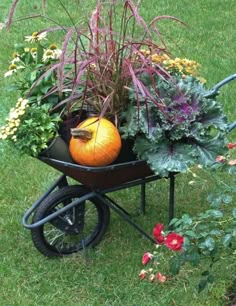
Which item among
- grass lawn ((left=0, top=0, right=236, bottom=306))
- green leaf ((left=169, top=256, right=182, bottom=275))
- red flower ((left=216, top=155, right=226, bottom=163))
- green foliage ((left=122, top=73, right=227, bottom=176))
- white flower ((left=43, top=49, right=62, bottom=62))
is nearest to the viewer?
green leaf ((left=169, top=256, right=182, bottom=275))

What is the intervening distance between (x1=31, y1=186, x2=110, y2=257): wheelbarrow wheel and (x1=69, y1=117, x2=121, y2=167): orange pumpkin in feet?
0.95

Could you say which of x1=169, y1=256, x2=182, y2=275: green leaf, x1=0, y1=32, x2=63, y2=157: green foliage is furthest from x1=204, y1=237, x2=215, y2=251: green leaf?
x1=0, y1=32, x2=63, y2=157: green foliage

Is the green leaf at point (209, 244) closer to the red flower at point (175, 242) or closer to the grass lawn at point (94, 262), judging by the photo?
the red flower at point (175, 242)

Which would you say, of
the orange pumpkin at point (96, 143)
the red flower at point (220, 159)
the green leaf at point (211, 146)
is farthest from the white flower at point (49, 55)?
the red flower at point (220, 159)

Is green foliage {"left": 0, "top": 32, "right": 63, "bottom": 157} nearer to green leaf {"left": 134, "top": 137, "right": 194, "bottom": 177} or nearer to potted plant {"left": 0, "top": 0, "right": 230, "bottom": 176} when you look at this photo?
potted plant {"left": 0, "top": 0, "right": 230, "bottom": 176}

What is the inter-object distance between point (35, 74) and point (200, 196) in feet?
4.60

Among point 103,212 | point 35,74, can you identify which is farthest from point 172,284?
point 35,74

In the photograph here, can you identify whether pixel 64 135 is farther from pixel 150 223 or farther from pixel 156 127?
pixel 150 223

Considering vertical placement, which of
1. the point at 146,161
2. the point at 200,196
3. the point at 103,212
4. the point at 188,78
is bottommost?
the point at 200,196

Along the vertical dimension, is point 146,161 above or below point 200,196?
above

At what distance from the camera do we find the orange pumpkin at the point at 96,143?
3.21 meters

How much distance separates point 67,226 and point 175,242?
849 millimetres

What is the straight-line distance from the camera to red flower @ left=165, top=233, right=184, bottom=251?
9.52ft

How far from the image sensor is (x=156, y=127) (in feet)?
10.9
